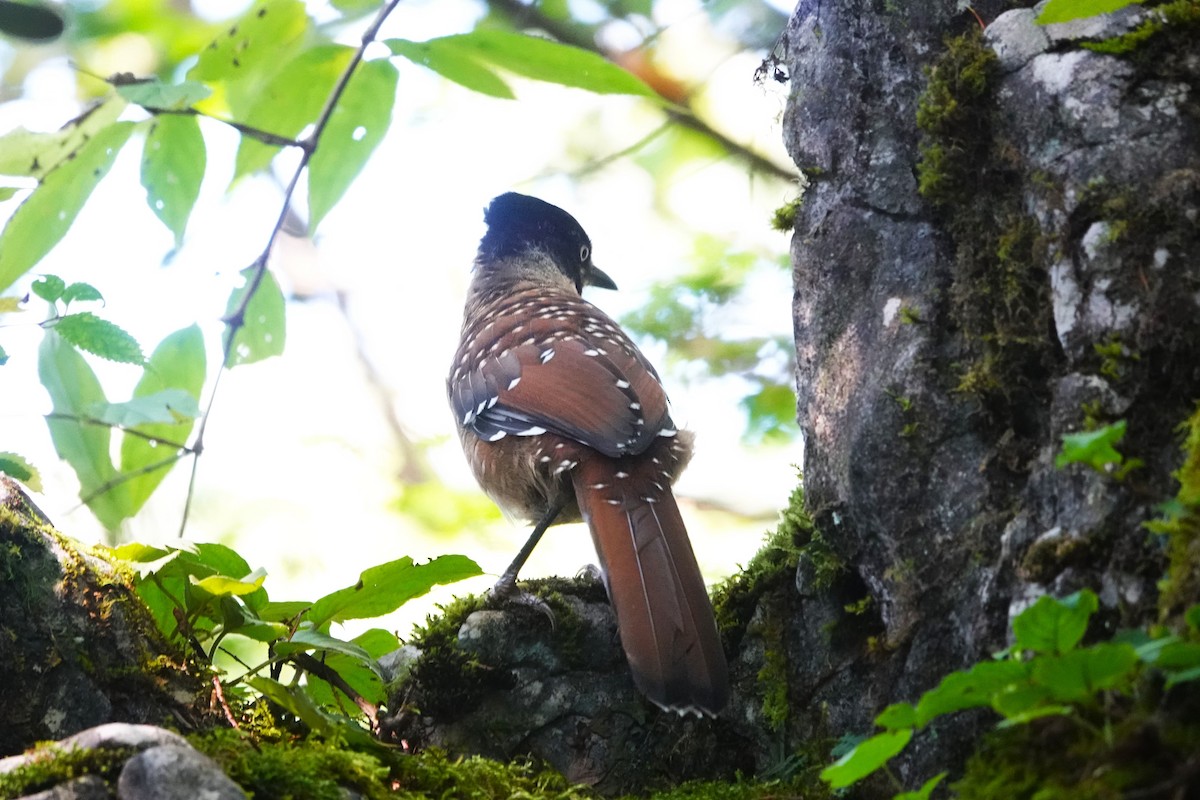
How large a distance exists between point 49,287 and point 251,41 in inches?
46.5

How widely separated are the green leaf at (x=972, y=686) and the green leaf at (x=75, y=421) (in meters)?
2.57

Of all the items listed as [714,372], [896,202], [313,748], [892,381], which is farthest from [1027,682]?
[714,372]

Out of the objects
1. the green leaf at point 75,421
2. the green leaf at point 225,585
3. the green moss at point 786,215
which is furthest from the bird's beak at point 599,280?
the green leaf at point 225,585

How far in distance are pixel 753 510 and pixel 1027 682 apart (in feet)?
17.2

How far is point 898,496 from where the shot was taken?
2.53m

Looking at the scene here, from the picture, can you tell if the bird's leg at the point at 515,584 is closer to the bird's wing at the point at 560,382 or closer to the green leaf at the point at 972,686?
the bird's wing at the point at 560,382

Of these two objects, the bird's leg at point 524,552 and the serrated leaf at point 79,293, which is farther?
the bird's leg at point 524,552

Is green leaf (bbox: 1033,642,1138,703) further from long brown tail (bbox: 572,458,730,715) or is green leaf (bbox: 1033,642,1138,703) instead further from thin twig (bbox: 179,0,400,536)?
thin twig (bbox: 179,0,400,536)

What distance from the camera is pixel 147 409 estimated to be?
2820 millimetres

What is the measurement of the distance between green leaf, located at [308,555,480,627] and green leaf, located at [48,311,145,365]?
2.69 ft

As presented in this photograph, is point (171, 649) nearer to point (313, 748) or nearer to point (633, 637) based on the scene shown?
point (313, 748)

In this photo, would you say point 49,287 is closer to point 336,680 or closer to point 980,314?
point 336,680

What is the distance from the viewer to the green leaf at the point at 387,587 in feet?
8.86

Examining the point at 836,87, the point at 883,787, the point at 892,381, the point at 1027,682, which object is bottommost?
the point at 883,787
